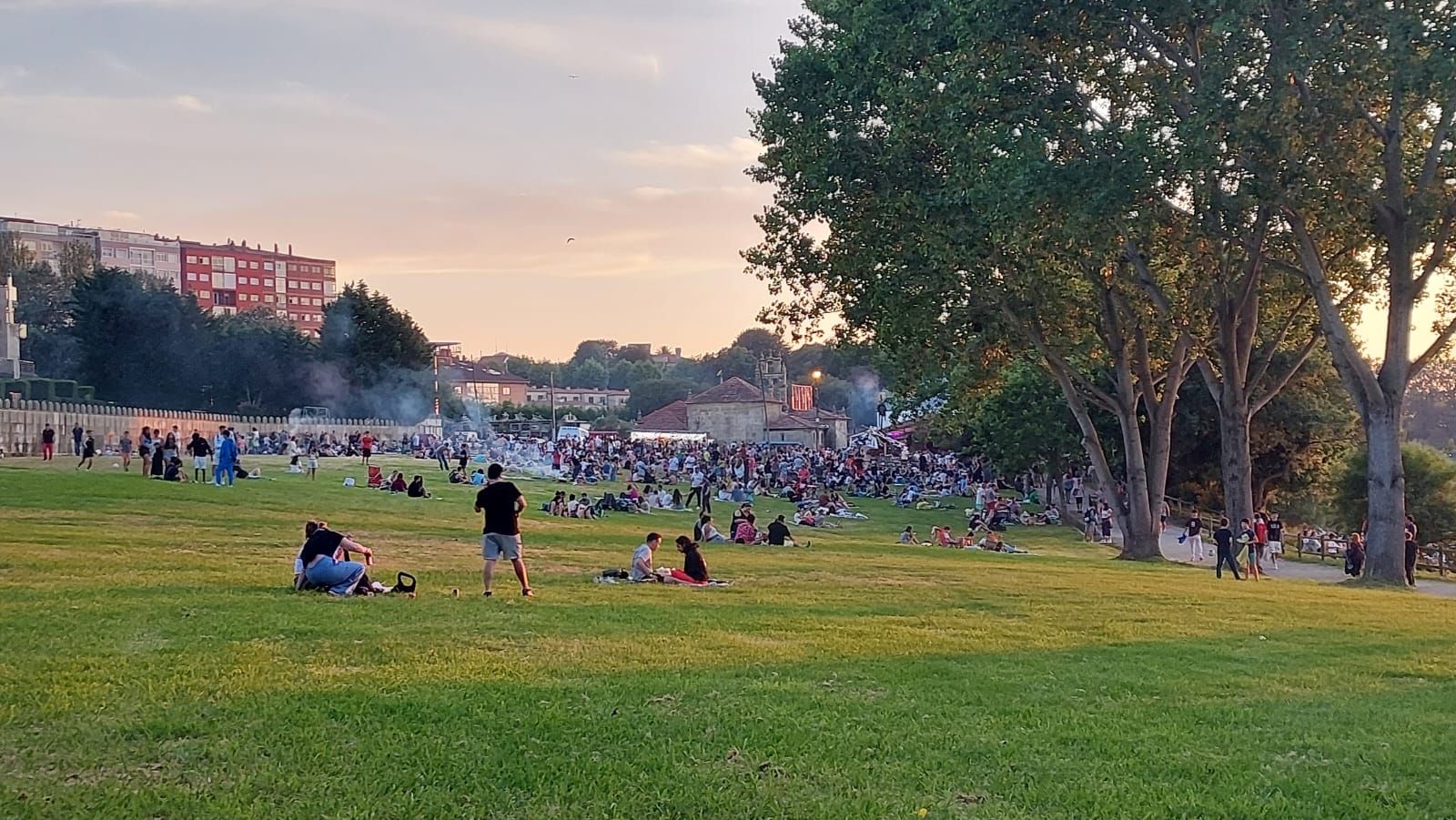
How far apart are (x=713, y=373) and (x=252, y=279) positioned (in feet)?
196

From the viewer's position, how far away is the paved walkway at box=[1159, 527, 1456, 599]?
27.3 m

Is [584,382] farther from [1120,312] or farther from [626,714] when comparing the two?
[626,714]

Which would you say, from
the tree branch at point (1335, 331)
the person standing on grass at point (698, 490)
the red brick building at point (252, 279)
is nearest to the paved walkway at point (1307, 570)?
the tree branch at point (1335, 331)

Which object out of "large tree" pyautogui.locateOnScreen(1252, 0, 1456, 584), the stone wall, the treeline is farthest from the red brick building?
"large tree" pyautogui.locateOnScreen(1252, 0, 1456, 584)

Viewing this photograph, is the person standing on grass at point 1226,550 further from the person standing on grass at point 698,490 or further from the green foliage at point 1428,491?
the green foliage at point 1428,491

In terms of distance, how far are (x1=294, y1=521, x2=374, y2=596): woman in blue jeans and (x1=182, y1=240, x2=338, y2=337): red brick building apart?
14517cm

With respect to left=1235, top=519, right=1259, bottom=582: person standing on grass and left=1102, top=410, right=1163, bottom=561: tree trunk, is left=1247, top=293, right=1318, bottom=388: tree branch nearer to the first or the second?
left=1102, top=410, right=1163, bottom=561: tree trunk

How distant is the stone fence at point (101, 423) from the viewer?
45250 millimetres

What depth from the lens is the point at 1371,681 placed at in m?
11.0

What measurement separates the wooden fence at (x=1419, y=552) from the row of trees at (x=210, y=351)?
64364 millimetres

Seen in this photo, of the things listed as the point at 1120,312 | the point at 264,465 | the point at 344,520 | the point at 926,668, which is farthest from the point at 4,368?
the point at 926,668

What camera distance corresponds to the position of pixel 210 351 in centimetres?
8200

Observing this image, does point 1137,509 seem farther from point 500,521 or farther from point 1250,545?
point 500,521

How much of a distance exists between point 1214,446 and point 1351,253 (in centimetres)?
2145
